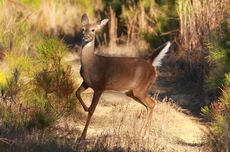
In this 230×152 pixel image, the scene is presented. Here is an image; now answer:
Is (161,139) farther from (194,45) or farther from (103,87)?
(194,45)

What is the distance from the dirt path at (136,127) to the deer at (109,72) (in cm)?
32

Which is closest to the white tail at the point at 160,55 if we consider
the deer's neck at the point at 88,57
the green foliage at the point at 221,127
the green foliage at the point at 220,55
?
the green foliage at the point at 220,55

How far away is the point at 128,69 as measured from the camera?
10.5 m

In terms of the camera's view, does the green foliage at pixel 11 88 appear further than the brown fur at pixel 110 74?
Yes

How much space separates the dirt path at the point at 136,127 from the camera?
8.61m

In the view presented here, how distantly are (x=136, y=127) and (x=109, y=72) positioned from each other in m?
0.81

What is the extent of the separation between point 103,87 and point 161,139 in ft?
3.32

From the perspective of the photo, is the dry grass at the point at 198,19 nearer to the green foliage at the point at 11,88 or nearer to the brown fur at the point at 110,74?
the brown fur at the point at 110,74

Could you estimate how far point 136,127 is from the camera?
10.1 metres

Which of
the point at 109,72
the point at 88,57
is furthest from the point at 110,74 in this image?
the point at 88,57

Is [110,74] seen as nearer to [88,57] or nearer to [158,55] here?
[88,57]

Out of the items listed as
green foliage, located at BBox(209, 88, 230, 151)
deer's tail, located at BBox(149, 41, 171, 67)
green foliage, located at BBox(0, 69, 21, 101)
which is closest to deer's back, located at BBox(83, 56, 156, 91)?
deer's tail, located at BBox(149, 41, 171, 67)

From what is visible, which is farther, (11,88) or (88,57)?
(11,88)

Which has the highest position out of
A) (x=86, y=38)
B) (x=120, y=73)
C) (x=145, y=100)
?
(x=86, y=38)
